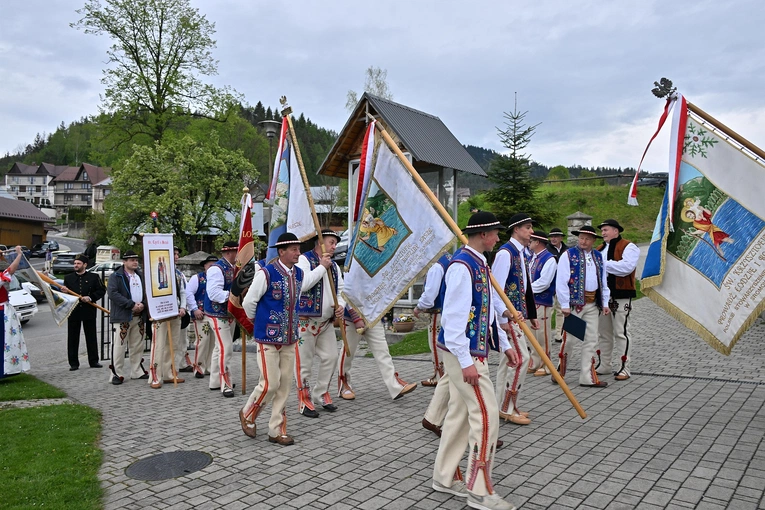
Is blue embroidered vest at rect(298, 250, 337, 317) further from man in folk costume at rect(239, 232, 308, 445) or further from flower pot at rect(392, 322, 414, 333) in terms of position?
flower pot at rect(392, 322, 414, 333)

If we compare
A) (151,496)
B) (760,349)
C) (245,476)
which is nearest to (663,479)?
(245,476)

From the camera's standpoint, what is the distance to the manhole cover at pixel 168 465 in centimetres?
491

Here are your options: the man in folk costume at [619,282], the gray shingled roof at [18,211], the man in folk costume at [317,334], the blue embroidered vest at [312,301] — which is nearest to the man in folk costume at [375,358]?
the man in folk costume at [317,334]

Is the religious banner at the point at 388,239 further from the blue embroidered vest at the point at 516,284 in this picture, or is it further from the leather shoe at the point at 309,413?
the leather shoe at the point at 309,413

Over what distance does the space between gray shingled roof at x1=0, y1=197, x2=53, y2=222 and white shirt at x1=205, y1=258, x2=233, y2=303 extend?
45.3 metres

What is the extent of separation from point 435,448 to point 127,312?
234 inches

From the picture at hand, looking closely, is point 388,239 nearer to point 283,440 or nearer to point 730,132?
point 283,440

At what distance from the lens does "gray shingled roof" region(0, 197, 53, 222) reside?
4560 centimetres

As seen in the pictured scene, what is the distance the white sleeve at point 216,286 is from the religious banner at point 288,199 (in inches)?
63.3

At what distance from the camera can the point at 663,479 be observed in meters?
4.53

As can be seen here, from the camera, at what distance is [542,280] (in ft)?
27.3

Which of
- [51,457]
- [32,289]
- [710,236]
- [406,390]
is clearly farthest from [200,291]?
[32,289]

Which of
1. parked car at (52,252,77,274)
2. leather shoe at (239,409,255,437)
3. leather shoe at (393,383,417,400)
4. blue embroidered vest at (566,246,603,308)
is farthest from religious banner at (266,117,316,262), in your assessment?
parked car at (52,252,77,274)

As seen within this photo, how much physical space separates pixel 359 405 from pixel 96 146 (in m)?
31.1
